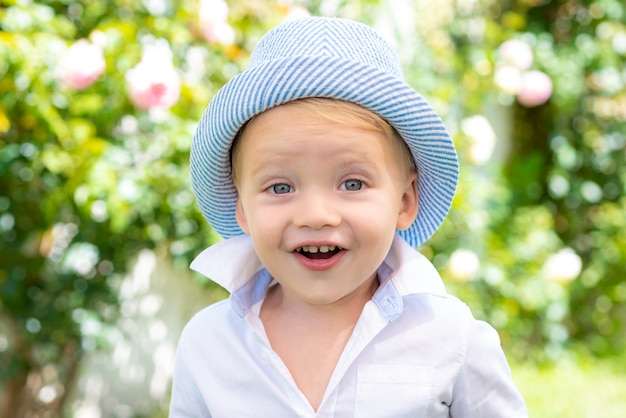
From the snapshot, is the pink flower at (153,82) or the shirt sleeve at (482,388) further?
the pink flower at (153,82)

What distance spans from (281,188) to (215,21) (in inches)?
73.8

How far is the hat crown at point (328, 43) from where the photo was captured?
147 centimetres

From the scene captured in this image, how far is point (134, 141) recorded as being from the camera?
125 inches

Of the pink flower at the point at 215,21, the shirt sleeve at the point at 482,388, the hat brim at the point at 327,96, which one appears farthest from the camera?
the pink flower at the point at 215,21

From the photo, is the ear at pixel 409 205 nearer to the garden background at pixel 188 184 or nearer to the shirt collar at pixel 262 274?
the shirt collar at pixel 262 274

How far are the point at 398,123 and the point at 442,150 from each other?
0.34 feet

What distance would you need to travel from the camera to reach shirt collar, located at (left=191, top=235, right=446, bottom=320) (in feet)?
5.13

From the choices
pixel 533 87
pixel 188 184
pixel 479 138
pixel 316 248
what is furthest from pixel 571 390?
pixel 316 248

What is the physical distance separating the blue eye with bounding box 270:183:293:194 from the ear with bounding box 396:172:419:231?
231 millimetres

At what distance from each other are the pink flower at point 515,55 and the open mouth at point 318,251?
120 inches

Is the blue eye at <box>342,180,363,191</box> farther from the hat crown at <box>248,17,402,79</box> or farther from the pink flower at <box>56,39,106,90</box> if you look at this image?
the pink flower at <box>56,39,106,90</box>

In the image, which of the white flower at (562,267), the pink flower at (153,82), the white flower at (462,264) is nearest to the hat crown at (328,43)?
the pink flower at (153,82)

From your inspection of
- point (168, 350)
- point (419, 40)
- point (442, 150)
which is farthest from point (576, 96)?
point (442, 150)

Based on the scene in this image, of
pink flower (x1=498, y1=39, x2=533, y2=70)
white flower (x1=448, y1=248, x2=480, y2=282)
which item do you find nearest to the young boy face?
white flower (x1=448, y1=248, x2=480, y2=282)
